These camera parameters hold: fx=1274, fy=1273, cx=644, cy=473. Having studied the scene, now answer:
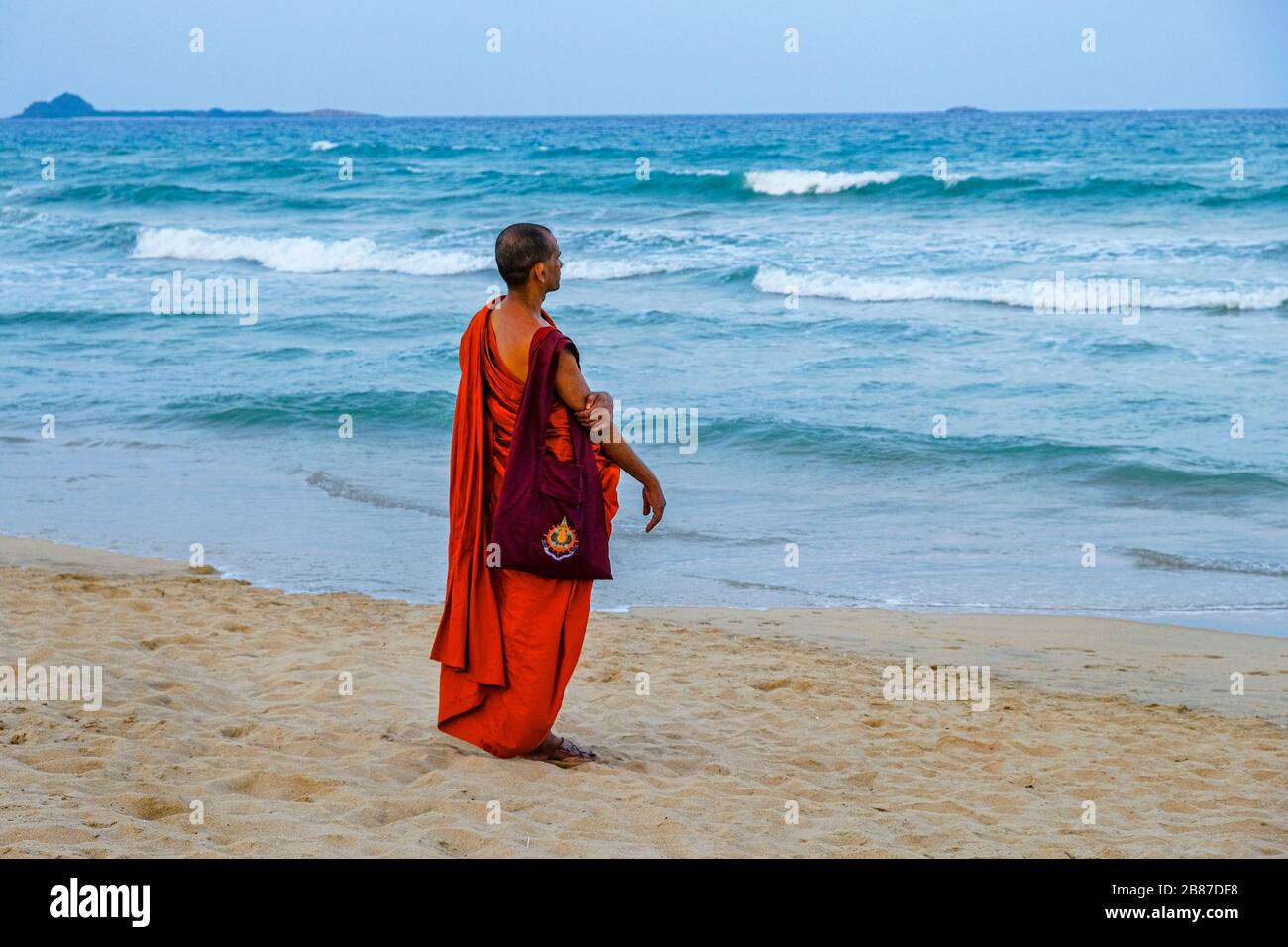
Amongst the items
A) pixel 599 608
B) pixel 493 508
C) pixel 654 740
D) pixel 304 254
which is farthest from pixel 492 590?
pixel 304 254

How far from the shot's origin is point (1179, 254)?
765 inches

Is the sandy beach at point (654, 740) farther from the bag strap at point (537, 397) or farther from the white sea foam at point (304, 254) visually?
the white sea foam at point (304, 254)

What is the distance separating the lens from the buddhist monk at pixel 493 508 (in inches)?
154

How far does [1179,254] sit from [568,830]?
18.4 metres

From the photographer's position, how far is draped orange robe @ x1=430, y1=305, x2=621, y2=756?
4.00 metres

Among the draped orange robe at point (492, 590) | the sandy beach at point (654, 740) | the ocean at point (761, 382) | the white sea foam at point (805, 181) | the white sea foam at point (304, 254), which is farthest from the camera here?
the white sea foam at point (805, 181)

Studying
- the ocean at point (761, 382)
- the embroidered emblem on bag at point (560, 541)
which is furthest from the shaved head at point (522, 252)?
the ocean at point (761, 382)

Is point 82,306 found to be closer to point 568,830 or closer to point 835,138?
point 568,830

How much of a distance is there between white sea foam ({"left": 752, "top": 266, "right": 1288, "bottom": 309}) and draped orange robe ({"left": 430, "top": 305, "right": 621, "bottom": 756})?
45.3 feet

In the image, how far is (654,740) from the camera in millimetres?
4680

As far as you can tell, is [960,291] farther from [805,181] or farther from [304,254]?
[805,181]

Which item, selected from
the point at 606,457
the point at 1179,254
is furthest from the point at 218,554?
the point at 1179,254

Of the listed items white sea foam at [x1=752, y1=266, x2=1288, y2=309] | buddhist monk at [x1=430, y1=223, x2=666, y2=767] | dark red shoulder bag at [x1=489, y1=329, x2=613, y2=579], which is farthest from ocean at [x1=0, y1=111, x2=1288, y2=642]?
dark red shoulder bag at [x1=489, y1=329, x2=613, y2=579]

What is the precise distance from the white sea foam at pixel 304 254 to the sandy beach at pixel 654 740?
16.2 meters
